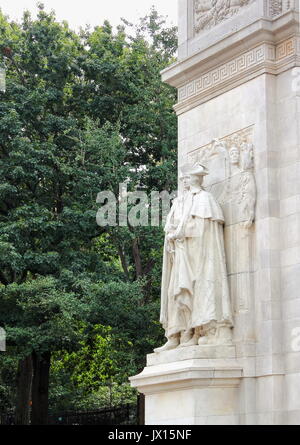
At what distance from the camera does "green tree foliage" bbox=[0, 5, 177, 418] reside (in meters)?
23.9

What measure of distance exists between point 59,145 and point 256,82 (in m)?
14.4

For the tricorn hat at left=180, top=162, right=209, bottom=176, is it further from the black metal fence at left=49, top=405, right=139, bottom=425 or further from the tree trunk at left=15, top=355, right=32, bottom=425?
the black metal fence at left=49, top=405, right=139, bottom=425

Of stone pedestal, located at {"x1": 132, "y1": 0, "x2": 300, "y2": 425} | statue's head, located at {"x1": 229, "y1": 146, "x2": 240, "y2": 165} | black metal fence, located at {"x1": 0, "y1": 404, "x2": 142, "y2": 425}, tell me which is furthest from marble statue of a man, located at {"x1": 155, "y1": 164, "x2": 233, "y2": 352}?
black metal fence, located at {"x1": 0, "y1": 404, "x2": 142, "y2": 425}

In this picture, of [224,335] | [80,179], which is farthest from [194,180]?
[80,179]

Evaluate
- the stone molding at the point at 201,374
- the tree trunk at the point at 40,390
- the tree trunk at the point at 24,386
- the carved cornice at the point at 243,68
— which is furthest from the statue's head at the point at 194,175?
the tree trunk at the point at 24,386

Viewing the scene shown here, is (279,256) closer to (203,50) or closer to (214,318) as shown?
(214,318)

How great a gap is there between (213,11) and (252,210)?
12.3ft

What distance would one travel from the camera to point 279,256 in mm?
12367

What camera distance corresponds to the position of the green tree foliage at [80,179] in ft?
78.5

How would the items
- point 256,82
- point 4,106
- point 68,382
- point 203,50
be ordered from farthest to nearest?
point 68,382 → point 4,106 → point 203,50 → point 256,82

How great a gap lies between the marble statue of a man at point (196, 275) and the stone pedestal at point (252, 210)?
206 millimetres

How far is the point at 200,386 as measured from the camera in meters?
12.1

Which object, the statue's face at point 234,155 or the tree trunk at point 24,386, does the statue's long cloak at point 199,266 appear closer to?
the statue's face at point 234,155
